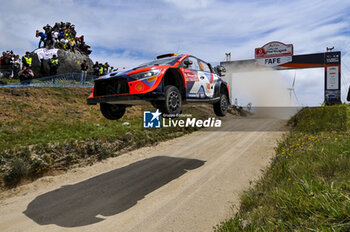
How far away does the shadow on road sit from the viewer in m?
7.30

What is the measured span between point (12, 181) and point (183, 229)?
703 cm

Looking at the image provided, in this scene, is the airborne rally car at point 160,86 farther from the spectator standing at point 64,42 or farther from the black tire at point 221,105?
the spectator standing at point 64,42

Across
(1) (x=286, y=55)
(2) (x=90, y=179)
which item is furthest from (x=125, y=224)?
(1) (x=286, y=55)

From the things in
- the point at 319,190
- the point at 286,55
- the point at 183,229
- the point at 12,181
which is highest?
the point at 286,55

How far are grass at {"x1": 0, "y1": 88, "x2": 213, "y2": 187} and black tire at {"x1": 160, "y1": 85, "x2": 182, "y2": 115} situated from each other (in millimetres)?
6911

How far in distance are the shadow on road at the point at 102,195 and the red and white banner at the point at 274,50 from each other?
1879cm

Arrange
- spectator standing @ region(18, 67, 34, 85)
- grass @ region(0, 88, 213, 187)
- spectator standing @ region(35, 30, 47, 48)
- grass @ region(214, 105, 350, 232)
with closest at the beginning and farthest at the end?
grass @ region(214, 105, 350, 232), grass @ region(0, 88, 213, 187), spectator standing @ region(18, 67, 34, 85), spectator standing @ region(35, 30, 47, 48)

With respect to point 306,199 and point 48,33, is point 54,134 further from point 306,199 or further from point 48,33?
point 48,33

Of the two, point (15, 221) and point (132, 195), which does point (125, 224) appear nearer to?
point (132, 195)

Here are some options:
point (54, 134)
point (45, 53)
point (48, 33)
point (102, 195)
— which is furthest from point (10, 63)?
point (102, 195)

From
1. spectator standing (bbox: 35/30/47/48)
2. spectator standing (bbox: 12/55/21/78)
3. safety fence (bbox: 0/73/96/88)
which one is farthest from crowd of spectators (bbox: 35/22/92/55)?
safety fence (bbox: 0/73/96/88)

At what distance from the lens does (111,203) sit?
813cm

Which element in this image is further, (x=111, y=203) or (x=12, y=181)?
(x=12, y=181)

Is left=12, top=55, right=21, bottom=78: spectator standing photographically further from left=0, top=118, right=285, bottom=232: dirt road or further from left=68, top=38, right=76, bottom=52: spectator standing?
left=0, top=118, right=285, bottom=232: dirt road
